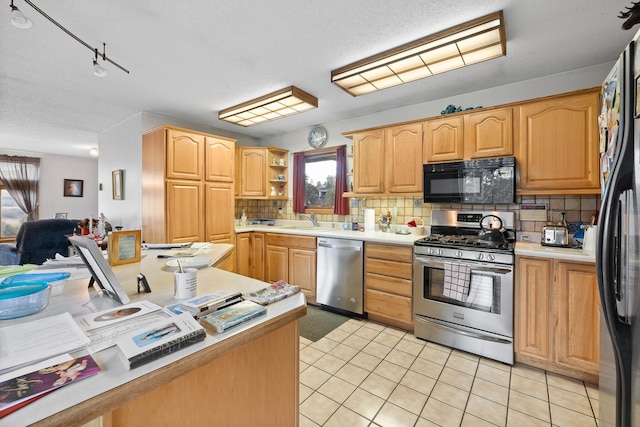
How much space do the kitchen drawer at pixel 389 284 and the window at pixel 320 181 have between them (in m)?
1.42

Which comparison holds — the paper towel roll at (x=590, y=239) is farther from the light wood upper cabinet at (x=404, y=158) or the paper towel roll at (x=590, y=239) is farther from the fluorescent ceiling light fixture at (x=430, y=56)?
the fluorescent ceiling light fixture at (x=430, y=56)

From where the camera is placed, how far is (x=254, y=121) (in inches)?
156

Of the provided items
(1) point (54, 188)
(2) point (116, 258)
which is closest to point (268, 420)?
(2) point (116, 258)

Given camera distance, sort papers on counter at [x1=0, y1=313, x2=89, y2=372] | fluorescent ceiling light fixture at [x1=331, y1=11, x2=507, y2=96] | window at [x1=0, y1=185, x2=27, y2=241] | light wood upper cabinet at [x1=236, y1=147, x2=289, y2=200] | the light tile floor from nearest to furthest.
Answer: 1. papers on counter at [x1=0, y1=313, x2=89, y2=372]
2. the light tile floor
3. fluorescent ceiling light fixture at [x1=331, y1=11, x2=507, y2=96]
4. light wood upper cabinet at [x1=236, y1=147, x2=289, y2=200]
5. window at [x1=0, y1=185, x2=27, y2=241]

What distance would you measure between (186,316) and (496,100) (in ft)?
11.0

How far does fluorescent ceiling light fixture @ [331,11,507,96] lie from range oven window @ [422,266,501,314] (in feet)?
5.71

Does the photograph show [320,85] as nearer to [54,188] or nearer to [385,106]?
[385,106]

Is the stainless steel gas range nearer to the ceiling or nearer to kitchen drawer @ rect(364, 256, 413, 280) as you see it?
kitchen drawer @ rect(364, 256, 413, 280)

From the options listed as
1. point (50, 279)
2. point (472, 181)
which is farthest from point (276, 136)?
point (50, 279)

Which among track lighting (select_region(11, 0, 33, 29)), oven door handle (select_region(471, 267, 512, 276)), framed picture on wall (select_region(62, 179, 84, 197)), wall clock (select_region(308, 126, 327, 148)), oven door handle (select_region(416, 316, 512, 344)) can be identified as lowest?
oven door handle (select_region(416, 316, 512, 344))

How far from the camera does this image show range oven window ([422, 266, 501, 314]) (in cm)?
229

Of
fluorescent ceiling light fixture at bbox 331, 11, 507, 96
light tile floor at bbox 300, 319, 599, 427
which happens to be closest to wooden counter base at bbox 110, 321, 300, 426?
light tile floor at bbox 300, 319, 599, 427

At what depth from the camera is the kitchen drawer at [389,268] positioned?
9.05 feet

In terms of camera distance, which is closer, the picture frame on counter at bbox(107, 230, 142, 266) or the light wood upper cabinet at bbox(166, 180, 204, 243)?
the picture frame on counter at bbox(107, 230, 142, 266)
